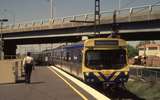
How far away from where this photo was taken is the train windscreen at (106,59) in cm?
2573

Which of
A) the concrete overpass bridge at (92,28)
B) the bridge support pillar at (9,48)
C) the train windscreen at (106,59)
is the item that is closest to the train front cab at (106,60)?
the train windscreen at (106,59)

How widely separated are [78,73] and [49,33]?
4163cm

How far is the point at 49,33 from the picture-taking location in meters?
69.6

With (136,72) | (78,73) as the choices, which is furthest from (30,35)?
(78,73)

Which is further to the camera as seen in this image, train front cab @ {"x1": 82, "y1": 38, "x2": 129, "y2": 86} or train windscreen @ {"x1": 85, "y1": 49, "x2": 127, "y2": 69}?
train windscreen @ {"x1": 85, "y1": 49, "x2": 127, "y2": 69}

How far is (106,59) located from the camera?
25.8 m

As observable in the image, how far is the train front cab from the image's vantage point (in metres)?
25.5

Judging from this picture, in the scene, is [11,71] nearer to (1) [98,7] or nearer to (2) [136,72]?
(2) [136,72]

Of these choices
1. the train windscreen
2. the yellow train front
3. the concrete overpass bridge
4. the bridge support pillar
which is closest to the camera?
the yellow train front

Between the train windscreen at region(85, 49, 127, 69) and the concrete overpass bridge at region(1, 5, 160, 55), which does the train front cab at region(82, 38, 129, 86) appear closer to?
the train windscreen at region(85, 49, 127, 69)

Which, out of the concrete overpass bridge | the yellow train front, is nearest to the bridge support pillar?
the concrete overpass bridge

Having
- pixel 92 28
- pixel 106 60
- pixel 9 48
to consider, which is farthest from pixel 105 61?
pixel 9 48

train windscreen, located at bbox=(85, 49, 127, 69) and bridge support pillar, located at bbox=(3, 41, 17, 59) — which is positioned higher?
bridge support pillar, located at bbox=(3, 41, 17, 59)

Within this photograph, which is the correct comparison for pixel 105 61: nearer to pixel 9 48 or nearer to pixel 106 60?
pixel 106 60
